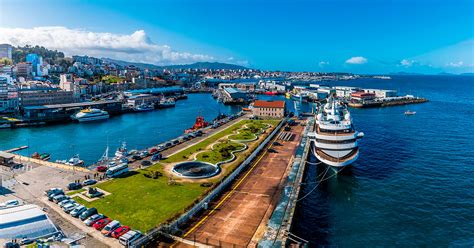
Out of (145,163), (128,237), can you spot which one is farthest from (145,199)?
(145,163)

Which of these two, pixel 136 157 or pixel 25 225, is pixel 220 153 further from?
pixel 25 225

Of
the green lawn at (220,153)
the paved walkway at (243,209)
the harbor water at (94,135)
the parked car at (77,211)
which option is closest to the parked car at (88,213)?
the parked car at (77,211)

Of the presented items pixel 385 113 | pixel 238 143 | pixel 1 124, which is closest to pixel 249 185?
pixel 238 143

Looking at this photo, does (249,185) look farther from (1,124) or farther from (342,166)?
(1,124)

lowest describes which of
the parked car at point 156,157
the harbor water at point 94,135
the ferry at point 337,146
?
the harbor water at point 94,135

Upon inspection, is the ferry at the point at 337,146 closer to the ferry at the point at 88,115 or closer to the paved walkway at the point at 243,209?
the paved walkway at the point at 243,209

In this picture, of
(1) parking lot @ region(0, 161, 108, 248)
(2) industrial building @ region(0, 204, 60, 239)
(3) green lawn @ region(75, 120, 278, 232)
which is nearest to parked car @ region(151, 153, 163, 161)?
(3) green lawn @ region(75, 120, 278, 232)
